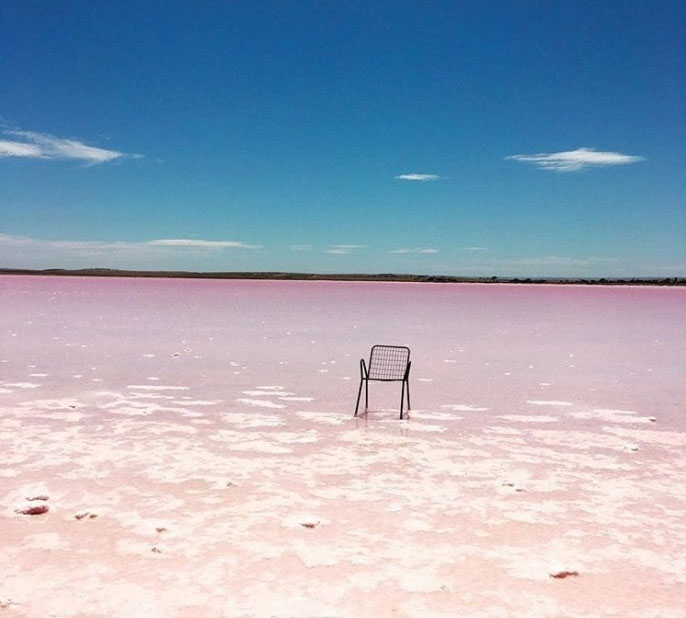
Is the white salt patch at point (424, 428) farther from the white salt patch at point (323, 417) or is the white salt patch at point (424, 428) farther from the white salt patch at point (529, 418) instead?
the white salt patch at point (529, 418)

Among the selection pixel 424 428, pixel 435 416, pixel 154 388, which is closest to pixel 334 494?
pixel 424 428

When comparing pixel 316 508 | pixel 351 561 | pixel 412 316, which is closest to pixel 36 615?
pixel 351 561

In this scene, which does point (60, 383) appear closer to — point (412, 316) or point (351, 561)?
point (351, 561)

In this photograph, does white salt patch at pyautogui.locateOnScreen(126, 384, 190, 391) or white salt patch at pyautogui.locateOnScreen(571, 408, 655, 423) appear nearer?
white salt patch at pyautogui.locateOnScreen(571, 408, 655, 423)

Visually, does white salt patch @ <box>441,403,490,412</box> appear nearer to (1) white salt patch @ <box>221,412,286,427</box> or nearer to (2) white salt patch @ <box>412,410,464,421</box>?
(2) white salt patch @ <box>412,410,464,421</box>

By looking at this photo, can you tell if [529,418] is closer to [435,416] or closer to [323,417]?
[435,416]

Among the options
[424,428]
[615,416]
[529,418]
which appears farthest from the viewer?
[615,416]

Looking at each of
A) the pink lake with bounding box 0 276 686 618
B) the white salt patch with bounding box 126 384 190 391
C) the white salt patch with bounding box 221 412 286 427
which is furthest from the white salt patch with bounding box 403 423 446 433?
the white salt patch with bounding box 126 384 190 391

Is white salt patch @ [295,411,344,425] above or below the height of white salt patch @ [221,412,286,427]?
above

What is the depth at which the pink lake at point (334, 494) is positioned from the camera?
429 cm

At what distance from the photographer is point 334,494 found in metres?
6.16

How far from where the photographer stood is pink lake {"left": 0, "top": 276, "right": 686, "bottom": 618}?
4.29 m

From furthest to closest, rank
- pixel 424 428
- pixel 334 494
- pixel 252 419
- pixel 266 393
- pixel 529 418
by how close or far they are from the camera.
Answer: pixel 266 393 < pixel 529 418 < pixel 252 419 < pixel 424 428 < pixel 334 494

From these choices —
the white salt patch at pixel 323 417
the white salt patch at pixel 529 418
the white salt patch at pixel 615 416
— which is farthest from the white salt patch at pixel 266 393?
the white salt patch at pixel 615 416
